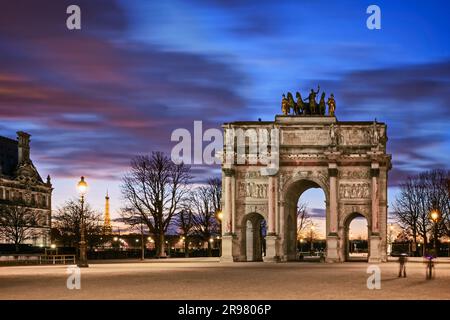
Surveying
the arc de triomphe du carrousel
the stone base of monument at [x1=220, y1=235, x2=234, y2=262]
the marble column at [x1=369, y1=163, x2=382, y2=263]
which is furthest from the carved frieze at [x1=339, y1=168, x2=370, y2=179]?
the stone base of monument at [x1=220, y1=235, x2=234, y2=262]

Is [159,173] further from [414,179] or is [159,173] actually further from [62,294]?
[62,294]

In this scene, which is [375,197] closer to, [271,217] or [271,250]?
[271,217]

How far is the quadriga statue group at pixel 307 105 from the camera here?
2793 inches

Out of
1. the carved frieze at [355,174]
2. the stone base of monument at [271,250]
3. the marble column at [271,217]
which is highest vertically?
the carved frieze at [355,174]

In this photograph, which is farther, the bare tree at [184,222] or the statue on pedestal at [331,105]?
the bare tree at [184,222]

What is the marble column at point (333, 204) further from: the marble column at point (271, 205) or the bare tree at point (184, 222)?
the bare tree at point (184, 222)

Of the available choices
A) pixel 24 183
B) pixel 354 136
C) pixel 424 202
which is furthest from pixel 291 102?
pixel 24 183

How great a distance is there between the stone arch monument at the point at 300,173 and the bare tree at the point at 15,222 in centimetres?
4636

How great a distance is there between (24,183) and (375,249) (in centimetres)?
8622

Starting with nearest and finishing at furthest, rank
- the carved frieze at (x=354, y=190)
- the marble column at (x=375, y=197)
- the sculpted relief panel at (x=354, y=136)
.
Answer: the marble column at (x=375, y=197) < the carved frieze at (x=354, y=190) < the sculpted relief panel at (x=354, y=136)

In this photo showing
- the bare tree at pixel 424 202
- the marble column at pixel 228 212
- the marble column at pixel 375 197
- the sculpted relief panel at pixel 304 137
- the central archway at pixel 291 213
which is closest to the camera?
the marble column at pixel 375 197

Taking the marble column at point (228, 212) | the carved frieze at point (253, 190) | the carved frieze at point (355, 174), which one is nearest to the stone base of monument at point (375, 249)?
the carved frieze at point (355, 174)
